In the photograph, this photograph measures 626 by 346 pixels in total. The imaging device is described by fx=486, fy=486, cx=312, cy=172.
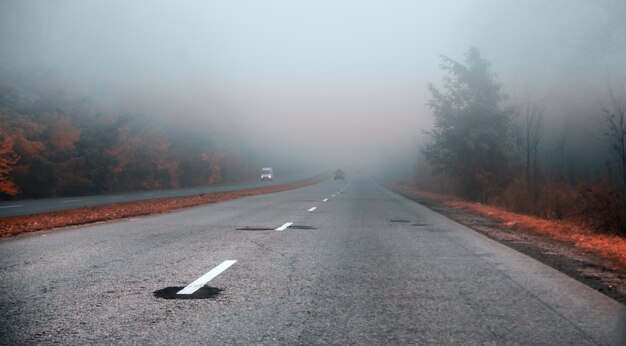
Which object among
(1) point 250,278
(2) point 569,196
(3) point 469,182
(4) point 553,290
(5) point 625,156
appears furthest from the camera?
(3) point 469,182

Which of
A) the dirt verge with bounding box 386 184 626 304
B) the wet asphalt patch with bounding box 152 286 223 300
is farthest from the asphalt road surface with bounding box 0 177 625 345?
the dirt verge with bounding box 386 184 626 304

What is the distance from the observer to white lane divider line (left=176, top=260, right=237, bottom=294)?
528cm

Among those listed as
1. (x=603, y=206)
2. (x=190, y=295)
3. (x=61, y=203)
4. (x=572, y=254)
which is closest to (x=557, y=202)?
(x=603, y=206)

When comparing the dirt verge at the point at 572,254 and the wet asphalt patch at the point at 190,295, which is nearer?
the wet asphalt patch at the point at 190,295

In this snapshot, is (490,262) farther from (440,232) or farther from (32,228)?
(32,228)

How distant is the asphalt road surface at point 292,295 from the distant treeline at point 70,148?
26.3 meters

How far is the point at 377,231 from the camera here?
11.6 m

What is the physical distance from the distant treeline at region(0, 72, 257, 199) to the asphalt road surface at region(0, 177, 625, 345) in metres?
26.3

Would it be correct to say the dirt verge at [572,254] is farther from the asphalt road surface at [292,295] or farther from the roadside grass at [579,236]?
the asphalt road surface at [292,295]

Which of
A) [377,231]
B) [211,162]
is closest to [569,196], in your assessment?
[377,231]

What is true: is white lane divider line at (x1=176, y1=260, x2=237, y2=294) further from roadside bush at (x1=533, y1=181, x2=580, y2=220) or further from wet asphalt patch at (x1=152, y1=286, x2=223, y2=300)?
roadside bush at (x1=533, y1=181, x2=580, y2=220)

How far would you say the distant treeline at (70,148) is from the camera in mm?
32031

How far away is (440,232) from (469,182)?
19.8 m

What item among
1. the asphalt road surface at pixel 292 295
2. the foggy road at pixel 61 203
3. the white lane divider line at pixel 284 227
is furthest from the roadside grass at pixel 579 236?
the foggy road at pixel 61 203
